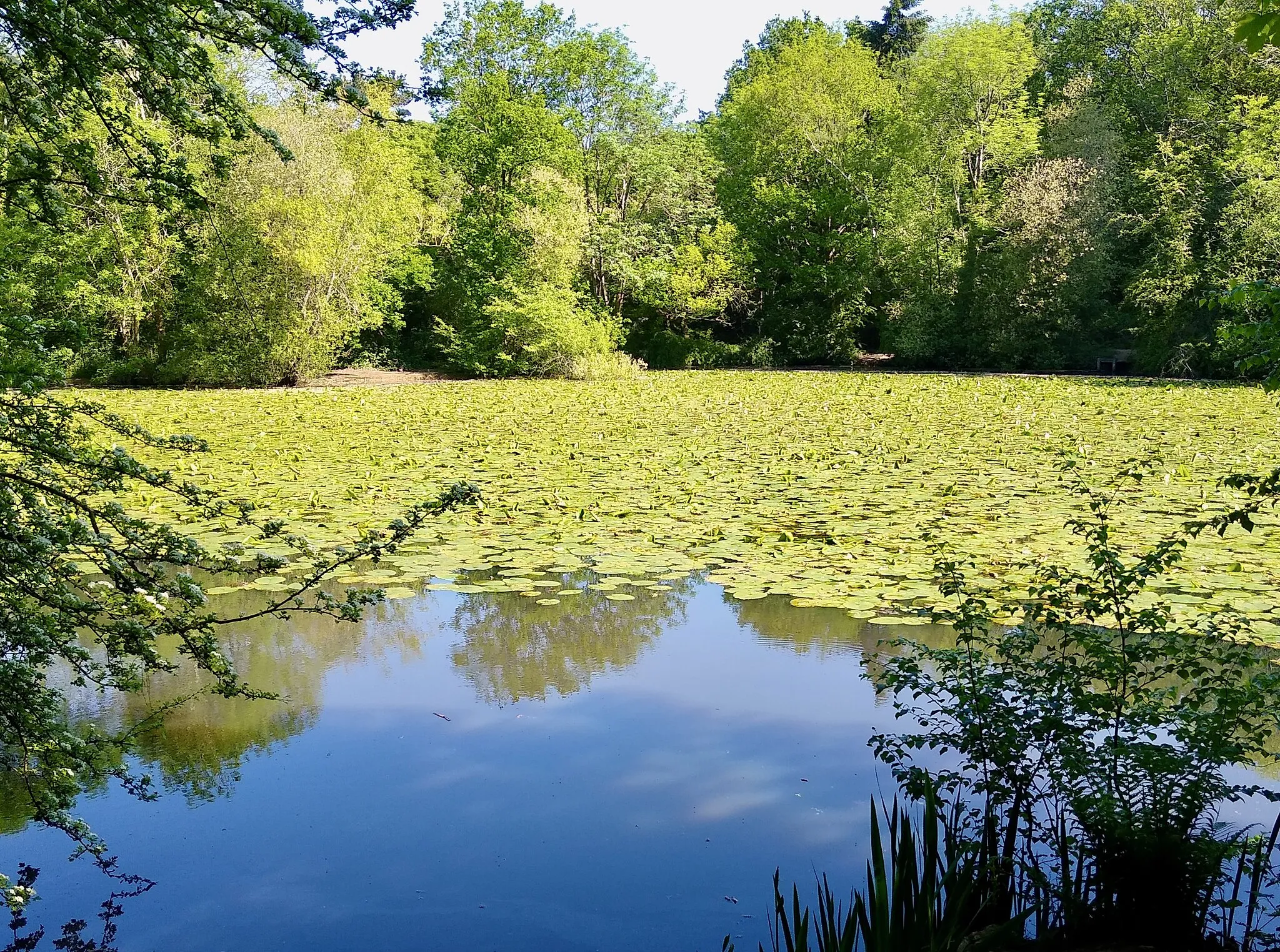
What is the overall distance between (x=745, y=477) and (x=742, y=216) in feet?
75.2

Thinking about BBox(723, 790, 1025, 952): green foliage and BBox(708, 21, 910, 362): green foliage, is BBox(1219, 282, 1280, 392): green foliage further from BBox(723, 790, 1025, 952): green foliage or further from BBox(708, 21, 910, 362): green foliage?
BBox(708, 21, 910, 362): green foliage

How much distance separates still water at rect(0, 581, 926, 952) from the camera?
11.0 feet

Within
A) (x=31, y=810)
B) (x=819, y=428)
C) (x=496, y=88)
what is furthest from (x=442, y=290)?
(x=31, y=810)

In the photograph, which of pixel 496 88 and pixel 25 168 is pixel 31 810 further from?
pixel 496 88

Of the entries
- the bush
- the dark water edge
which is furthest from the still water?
the bush

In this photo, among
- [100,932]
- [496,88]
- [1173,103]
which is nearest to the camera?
[100,932]

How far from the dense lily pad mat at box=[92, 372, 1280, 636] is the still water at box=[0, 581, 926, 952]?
0.81m

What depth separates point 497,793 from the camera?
414 cm

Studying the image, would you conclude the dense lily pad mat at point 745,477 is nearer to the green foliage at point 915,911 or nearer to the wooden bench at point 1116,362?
the green foliage at point 915,911

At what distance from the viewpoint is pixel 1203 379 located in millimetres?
21844

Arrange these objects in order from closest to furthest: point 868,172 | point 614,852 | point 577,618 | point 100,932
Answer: point 100,932 → point 614,852 → point 577,618 → point 868,172

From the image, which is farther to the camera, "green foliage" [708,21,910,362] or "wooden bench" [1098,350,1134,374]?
"green foliage" [708,21,910,362]

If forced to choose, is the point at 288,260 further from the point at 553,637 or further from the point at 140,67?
the point at 140,67

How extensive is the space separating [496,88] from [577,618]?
79.8 ft
